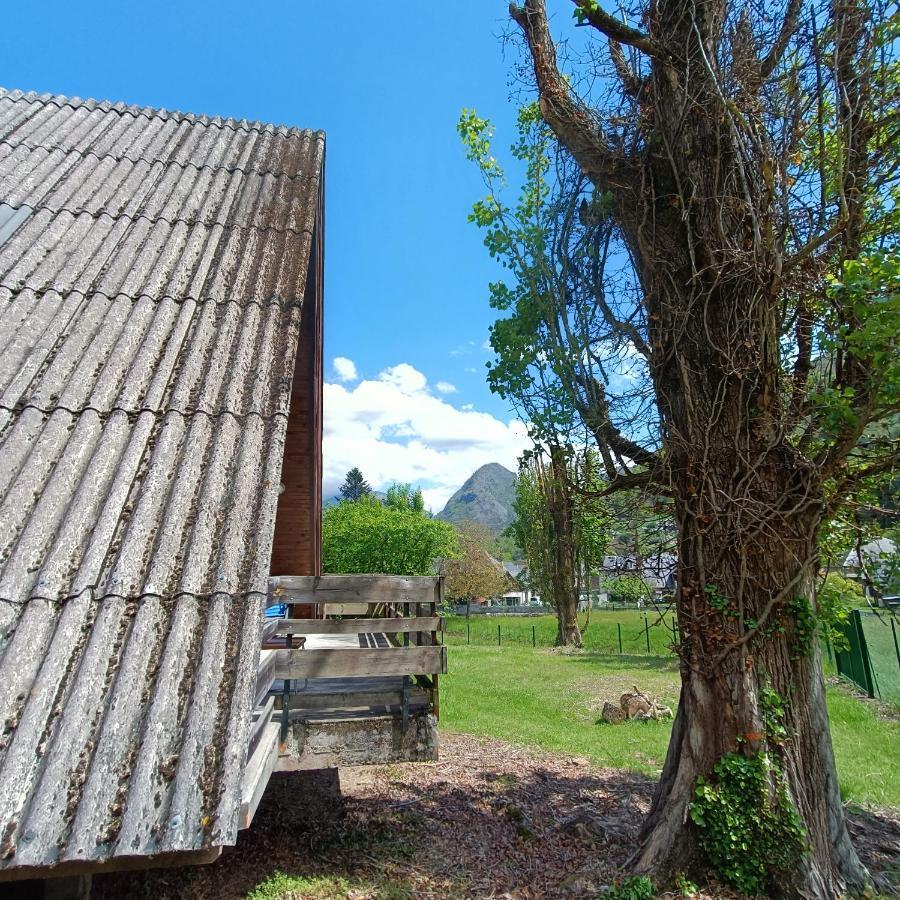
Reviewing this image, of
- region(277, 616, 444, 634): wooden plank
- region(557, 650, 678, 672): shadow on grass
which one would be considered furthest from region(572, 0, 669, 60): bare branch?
region(557, 650, 678, 672): shadow on grass

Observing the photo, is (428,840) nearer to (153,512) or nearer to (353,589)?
(353,589)

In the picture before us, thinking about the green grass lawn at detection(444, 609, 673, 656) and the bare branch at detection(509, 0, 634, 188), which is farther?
the green grass lawn at detection(444, 609, 673, 656)

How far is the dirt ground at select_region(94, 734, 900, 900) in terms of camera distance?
14.3 feet

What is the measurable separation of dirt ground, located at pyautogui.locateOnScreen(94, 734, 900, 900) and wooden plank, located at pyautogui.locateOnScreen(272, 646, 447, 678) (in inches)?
60.2

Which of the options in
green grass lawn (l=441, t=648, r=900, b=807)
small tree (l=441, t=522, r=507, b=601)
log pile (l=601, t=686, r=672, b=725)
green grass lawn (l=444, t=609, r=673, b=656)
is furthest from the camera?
small tree (l=441, t=522, r=507, b=601)

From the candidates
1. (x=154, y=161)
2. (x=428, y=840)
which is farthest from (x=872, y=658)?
(x=154, y=161)

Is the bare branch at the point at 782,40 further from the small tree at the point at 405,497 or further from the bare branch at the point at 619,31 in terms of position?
the small tree at the point at 405,497

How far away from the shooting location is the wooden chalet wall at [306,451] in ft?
20.6

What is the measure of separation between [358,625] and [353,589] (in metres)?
0.38

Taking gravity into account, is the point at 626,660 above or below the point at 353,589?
below

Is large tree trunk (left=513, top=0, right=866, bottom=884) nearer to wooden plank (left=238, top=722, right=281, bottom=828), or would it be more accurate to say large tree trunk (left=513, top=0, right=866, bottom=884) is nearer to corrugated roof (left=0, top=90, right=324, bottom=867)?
wooden plank (left=238, top=722, right=281, bottom=828)

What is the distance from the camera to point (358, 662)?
4.56 meters

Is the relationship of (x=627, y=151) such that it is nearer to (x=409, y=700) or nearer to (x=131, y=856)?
(x=409, y=700)

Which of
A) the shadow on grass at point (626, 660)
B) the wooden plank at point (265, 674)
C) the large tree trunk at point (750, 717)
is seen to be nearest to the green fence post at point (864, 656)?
the shadow on grass at point (626, 660)
